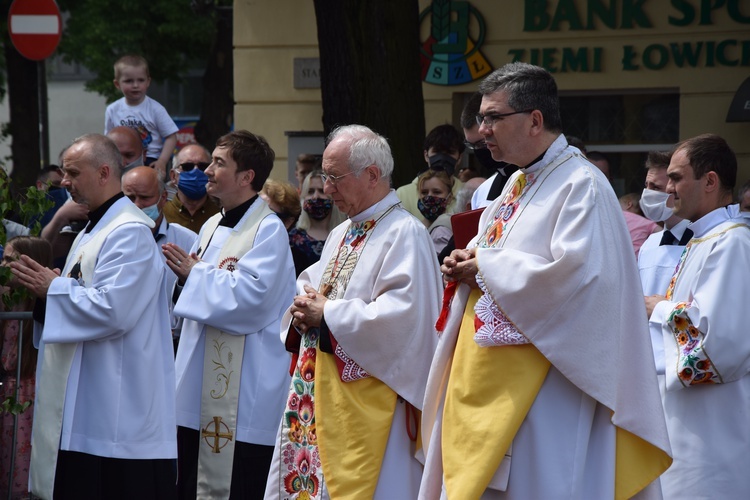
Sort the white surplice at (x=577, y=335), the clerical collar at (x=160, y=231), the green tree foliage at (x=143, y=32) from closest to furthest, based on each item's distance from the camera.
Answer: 1. the white surplice at (x=577, y=335)
2. the clerical collar at (x=160, y=231)
3. the green tree foliage at (x=143, y=32)

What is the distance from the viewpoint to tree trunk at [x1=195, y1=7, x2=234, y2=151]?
20531 mm

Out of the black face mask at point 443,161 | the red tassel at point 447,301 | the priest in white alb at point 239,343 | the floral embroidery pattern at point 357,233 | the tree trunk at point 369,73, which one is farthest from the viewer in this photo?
the tree trunk at point 369,73

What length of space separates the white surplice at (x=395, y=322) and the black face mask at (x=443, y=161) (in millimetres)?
3290

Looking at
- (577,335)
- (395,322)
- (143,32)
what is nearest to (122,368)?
(395,322)

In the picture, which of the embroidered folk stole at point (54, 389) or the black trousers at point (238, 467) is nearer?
the embroidered folk stole at point (54, 389)

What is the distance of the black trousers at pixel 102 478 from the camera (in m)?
6.06

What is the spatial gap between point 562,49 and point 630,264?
903 cm

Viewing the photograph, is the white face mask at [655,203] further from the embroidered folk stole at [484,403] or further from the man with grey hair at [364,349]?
the embroidered folk stole at [484,403]

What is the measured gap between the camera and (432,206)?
811 cm

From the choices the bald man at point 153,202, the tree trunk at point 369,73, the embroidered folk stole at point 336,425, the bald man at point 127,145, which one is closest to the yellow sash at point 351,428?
the embroidered folk stole at point 336,425

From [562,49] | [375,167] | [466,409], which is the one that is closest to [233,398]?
[375,167]

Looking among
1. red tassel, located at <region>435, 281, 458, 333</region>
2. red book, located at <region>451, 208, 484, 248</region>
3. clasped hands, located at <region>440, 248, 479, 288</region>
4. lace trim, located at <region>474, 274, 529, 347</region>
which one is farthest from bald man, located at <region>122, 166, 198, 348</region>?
lace trim, located at <region>474, 274, 529, 347</region>

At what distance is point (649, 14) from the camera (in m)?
12.9

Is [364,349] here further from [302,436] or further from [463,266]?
[463,266]
